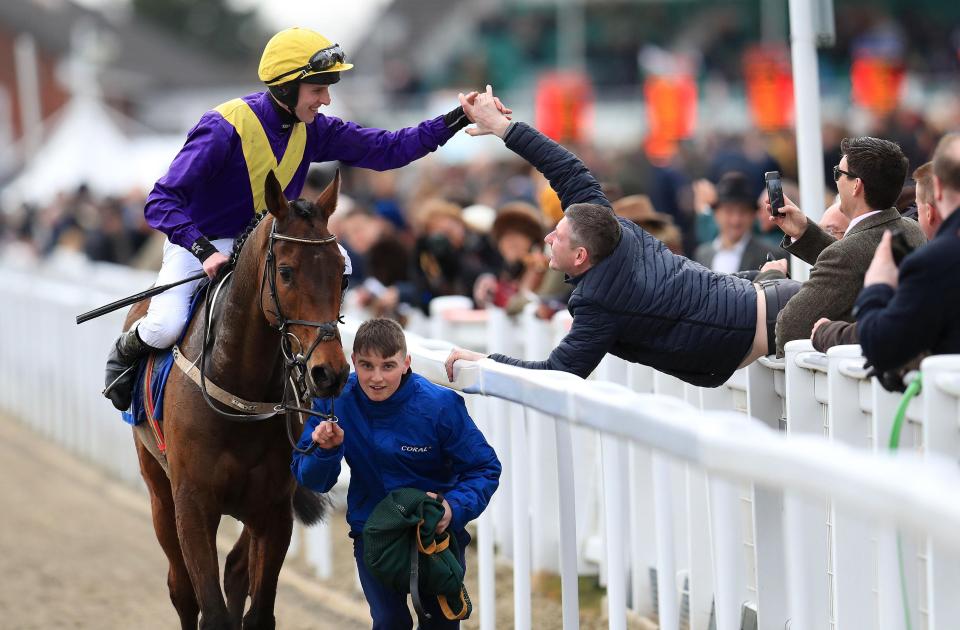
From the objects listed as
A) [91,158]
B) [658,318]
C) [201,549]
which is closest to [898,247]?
[658,318]

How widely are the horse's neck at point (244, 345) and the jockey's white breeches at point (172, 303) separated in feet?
1.00

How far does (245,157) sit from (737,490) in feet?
7.44

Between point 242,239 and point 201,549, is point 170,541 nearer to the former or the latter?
point 201,549

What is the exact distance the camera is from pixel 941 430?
321 centimetres

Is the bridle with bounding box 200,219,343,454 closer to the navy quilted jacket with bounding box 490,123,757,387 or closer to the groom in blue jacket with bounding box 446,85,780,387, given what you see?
the groom in blue jacket with bounding box 446,85,780,387

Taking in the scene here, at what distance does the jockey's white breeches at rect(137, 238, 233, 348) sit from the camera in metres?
5.24

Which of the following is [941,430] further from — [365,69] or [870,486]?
[365,69]

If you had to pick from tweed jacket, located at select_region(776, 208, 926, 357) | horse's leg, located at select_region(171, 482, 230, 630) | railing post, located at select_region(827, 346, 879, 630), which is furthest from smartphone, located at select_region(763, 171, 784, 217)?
horse's leg, located at select_region(171, 482, 230, 630)

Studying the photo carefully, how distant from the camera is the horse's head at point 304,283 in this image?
4301 mm

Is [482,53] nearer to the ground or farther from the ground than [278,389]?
farther from the ground

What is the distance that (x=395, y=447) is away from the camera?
14.4ft

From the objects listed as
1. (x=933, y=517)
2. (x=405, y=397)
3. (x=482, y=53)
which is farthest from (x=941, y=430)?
(x=482, y=53)

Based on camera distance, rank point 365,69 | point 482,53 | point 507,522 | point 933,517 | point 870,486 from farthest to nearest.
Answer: point 365,69
point 482,53
point 507,522
point 870,486
point 933,517

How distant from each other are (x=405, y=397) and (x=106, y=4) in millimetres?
80777
